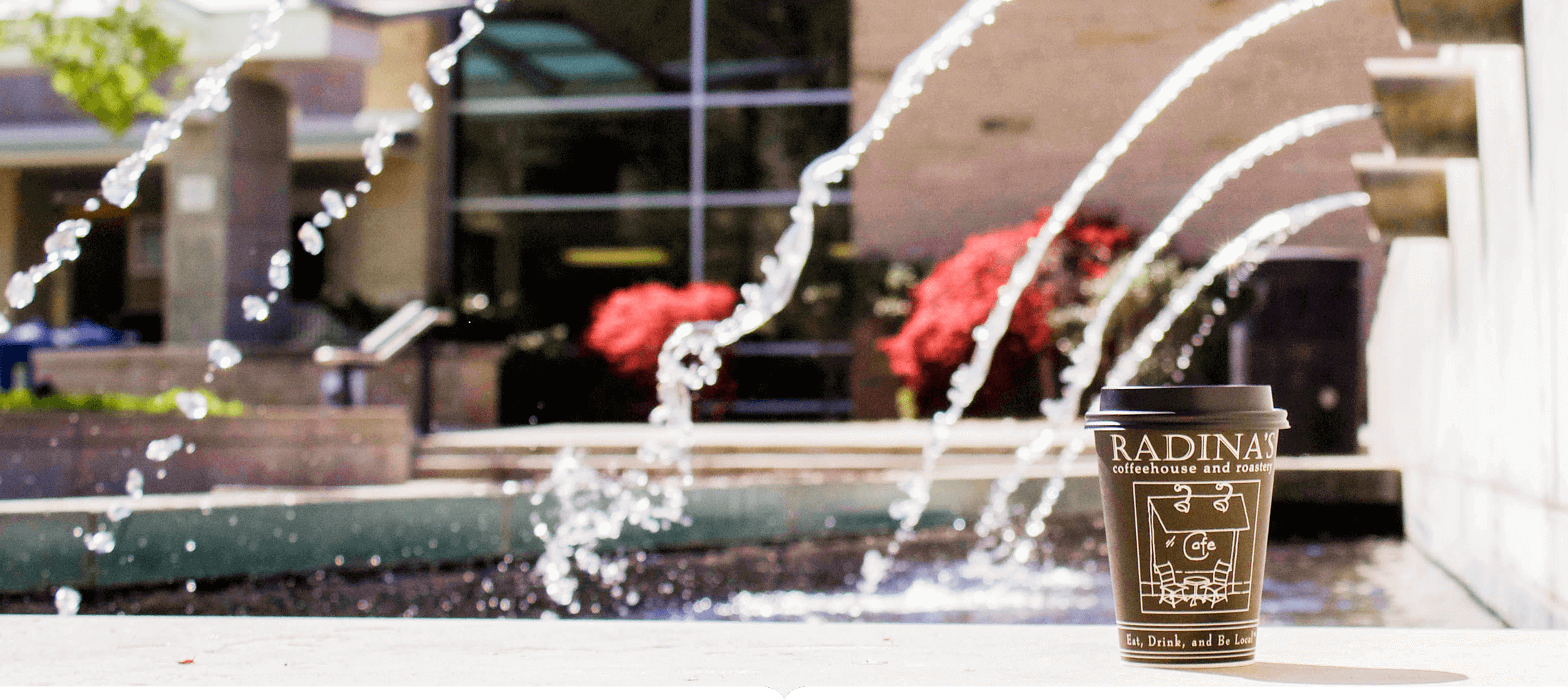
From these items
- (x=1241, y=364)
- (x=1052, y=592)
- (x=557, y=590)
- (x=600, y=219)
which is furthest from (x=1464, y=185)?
(x=600, y=219)

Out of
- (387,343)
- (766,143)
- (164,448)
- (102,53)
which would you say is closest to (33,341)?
(102,53)

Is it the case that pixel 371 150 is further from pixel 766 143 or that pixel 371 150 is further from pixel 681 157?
pixel 766 143

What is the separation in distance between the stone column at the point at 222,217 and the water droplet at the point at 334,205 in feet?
2.96

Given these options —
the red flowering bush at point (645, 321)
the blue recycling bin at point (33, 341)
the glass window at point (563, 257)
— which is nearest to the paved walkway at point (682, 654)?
the blue recycling bin at point (33, 341)

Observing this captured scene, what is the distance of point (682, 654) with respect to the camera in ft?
9.50

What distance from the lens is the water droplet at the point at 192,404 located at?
28.9 feet

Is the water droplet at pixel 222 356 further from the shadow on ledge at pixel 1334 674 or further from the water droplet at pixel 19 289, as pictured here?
the shadow on ledge at pixel 1334 674

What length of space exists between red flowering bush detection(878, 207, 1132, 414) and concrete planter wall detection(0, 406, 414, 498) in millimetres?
6024

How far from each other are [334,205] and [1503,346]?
14.7 m

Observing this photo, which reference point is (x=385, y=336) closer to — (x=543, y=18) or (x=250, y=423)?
(x=250, y=423)

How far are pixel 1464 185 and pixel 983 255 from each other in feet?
26.1

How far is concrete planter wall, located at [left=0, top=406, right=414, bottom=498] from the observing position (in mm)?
7973

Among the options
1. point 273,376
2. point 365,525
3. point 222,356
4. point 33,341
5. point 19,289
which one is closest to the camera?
point 365,525

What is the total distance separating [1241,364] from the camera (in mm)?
12914
